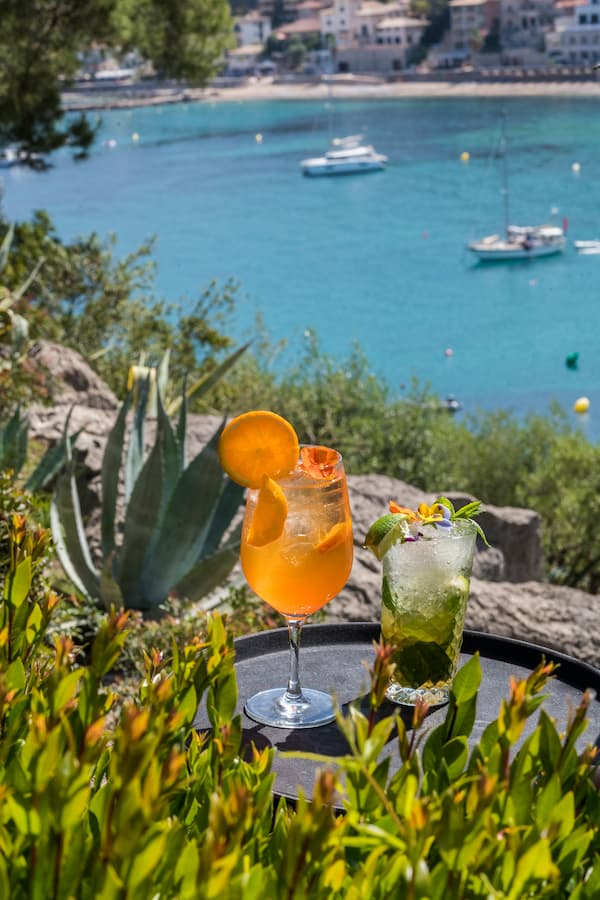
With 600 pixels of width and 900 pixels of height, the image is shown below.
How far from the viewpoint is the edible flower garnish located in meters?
1.45

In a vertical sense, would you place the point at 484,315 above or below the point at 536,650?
below

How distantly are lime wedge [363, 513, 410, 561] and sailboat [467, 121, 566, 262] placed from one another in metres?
32.0

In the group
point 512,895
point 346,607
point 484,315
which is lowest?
point 484,315

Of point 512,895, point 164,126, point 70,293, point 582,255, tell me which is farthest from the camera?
point 164,126

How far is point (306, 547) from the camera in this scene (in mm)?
1459

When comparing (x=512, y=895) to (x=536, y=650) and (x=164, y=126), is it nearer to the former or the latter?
(x=536, y=650)

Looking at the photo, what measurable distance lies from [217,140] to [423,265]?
25688mm

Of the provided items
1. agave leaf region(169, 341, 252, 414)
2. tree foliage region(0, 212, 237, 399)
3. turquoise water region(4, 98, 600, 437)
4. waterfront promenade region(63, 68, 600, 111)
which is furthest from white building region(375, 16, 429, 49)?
agave leaf region(169, 341, 252, 414)

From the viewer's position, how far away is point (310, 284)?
1324 inches

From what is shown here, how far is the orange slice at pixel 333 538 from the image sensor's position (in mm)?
1467

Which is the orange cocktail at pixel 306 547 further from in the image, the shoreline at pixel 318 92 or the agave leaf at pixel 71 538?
the shoreline at pixel 318 92

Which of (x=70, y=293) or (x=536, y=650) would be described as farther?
(x=70, y=293)

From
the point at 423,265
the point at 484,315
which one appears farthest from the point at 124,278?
the point at 423,265

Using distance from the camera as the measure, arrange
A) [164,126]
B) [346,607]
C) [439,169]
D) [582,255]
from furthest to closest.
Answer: [164,126] < [439,169] < [582,255] < [346,607]
